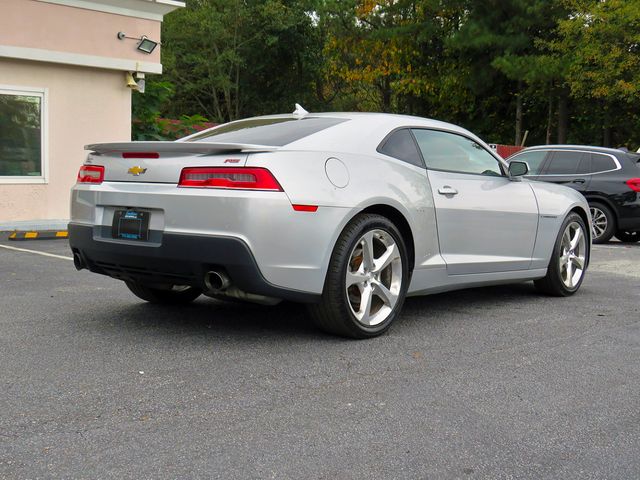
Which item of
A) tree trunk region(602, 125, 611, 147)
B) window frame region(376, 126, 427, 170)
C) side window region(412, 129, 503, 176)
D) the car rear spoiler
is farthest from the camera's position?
tree trunk region(602, 125, 611, 147)

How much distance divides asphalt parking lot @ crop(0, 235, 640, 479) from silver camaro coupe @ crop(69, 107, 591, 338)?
34 cm

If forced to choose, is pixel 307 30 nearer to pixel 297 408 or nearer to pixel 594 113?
pixel 594 113

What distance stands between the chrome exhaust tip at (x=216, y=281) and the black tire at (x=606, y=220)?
9.55 meters

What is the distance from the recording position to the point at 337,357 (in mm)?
4516

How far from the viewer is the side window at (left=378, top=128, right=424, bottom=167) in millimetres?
5338

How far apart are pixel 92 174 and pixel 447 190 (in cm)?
244

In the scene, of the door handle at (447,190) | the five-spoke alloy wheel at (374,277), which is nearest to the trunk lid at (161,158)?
the five-spoke alloy wheel at (374,277)

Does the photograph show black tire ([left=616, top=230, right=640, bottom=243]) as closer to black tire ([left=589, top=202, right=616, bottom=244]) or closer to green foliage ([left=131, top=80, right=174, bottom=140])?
black tire ([left=589, top=202, right=616, bottom=244])

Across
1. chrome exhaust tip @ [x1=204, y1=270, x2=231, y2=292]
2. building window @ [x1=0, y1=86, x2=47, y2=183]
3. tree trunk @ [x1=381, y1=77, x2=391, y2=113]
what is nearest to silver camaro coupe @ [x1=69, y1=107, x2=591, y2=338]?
chrome exhaust tip @ [x1=204, y1=270, x2=231, y2=292]

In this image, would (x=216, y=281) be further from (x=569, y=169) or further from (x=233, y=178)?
(x=569, y=169)

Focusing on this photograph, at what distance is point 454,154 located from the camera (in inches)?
234

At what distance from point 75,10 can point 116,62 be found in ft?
3.74

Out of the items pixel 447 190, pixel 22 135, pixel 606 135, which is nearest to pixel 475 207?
pixel 447 190

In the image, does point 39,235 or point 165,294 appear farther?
point 39,235
